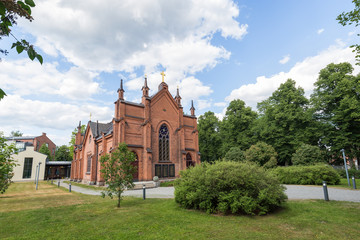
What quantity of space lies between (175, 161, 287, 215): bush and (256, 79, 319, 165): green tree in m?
26.6

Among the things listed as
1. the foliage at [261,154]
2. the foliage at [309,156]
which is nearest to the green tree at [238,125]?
the foliage at [261,154]

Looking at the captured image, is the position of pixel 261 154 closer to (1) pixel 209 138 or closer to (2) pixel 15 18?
(1) pixel 209 138

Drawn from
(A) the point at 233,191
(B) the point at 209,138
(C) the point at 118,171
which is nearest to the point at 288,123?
(B) the point at 209,138

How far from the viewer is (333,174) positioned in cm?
1752

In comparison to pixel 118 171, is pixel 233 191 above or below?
below

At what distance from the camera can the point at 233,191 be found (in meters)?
8.14

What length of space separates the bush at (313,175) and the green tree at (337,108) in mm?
12603

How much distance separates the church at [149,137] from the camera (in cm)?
2425

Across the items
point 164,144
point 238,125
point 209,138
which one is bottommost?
point 164,144

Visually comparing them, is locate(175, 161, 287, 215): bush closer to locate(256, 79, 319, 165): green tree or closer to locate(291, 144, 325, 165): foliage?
locate(291, 144, 325, 165): foliage

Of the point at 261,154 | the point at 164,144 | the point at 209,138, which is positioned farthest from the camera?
the point at 209,138

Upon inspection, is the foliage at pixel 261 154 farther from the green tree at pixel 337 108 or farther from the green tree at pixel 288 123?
the green tree at pixel 337 108

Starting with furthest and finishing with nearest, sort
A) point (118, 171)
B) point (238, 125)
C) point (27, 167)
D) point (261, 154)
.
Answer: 1. point (27, 167)
2. point (238, 125)
3. point (261, 154)
4. point (118, 171)

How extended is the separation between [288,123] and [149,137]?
2403cm
